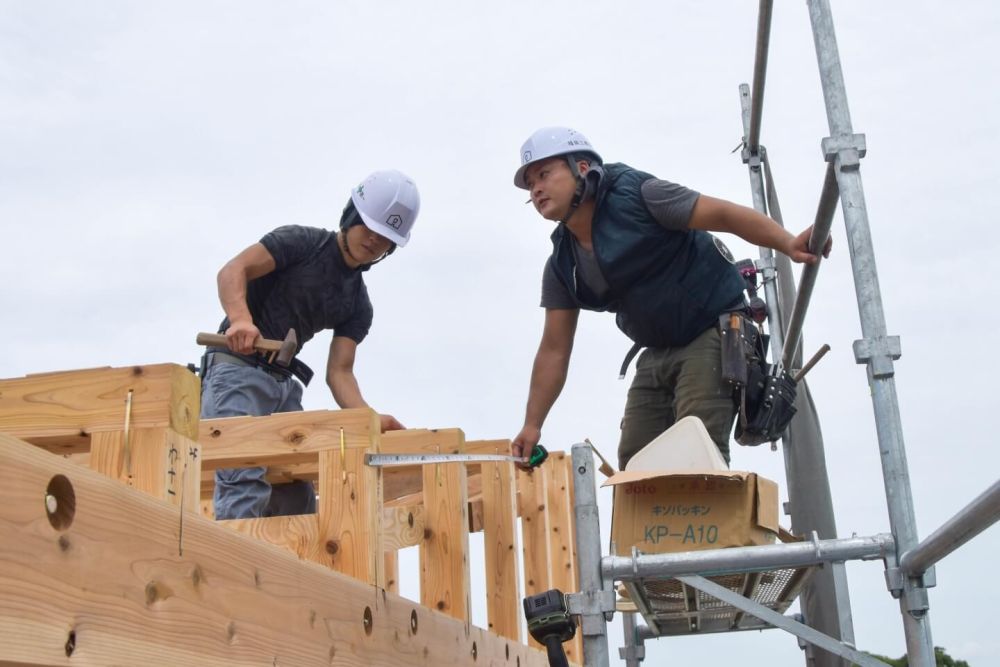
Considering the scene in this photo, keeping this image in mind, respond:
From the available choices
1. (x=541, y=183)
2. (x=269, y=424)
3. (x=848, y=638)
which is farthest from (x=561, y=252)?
(x=848, y=638)

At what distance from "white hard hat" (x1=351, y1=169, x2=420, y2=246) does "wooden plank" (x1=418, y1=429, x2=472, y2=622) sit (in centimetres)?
118

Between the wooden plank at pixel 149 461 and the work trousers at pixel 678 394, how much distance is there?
2.18 meters

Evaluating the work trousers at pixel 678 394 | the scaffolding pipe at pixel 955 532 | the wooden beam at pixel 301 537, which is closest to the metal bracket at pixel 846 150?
the scaffolding pipe at pixel 955 532

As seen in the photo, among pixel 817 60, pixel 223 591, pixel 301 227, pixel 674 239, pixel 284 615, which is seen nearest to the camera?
pixel 223 591

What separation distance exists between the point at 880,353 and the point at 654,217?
1491 millimetres

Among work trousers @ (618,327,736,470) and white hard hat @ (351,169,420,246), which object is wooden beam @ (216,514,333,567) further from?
white hard hat @ (351,169,420,246)

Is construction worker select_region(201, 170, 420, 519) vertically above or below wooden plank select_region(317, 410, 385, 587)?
above

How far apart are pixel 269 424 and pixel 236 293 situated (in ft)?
3.69

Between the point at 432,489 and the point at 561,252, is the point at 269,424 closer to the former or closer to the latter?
the point at 432,489

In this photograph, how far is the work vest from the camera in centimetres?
406

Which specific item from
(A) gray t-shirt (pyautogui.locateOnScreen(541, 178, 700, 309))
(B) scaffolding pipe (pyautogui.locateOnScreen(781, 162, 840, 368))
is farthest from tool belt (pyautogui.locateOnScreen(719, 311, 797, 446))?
(A) gray t-shirt (pyautogui.locateOnScreen(541, 178, 700, 309))

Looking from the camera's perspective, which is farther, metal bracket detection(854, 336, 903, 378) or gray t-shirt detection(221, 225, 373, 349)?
gray t-shirt detection(221, 225, 373, 349)

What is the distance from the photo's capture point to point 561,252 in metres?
4.40

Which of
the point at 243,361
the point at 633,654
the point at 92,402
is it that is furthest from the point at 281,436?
the point at 633,654
